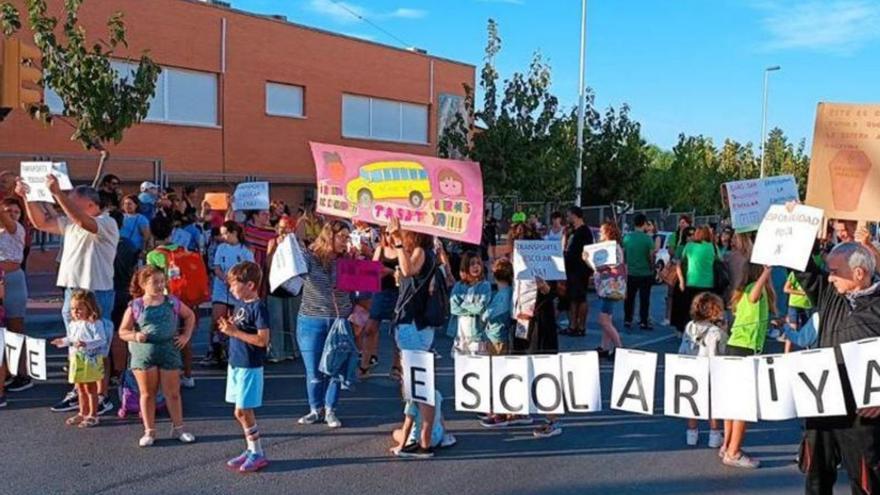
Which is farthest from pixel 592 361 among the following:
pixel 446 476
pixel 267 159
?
pixel 267 159

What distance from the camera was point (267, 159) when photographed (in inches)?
934

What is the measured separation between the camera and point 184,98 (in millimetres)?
21375

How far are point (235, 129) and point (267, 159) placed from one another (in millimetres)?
1441

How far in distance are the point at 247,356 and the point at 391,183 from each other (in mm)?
1722

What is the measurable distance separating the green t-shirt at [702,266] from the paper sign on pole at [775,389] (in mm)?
6440

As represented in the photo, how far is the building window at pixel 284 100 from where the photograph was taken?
2388cm

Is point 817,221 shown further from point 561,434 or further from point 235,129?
point 235,129

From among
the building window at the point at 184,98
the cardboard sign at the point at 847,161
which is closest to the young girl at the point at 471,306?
the cardboard sign at the point at 847,161

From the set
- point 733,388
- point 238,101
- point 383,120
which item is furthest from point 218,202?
point 383,120

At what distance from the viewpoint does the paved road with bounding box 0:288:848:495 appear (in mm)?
5746

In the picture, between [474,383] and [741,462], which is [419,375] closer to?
[474,383]

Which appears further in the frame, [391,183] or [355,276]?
[355,276]

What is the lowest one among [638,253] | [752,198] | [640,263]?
[640,263]

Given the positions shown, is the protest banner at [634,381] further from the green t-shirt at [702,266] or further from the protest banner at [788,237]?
the green t-shirt at [702,266]
